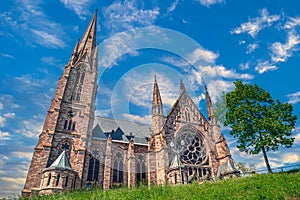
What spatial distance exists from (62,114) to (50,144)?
568 cm

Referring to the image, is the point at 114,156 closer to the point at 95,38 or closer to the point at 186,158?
the point at 186,158

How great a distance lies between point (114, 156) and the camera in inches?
1171

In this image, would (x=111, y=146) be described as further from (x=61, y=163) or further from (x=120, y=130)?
(x=61, y=163)

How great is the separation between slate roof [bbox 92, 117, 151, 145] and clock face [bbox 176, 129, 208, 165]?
21.5 feet

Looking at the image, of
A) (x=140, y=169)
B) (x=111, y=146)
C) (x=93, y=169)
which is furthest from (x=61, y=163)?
(x=140, y=169)

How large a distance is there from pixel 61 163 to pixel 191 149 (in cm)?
1982

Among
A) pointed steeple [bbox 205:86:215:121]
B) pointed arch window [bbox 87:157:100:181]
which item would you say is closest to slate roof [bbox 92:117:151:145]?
pointed arch window [bbox 87:157:100:181]

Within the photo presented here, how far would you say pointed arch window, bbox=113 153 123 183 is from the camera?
28125 millimetres

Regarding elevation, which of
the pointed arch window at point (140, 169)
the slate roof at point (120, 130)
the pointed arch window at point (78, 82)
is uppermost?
the pointed arch window at point (78, 82)

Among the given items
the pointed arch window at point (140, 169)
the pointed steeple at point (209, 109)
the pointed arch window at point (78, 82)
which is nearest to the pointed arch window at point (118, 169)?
the pointed arch window at point (140, 169)

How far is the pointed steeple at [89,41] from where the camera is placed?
4088cm

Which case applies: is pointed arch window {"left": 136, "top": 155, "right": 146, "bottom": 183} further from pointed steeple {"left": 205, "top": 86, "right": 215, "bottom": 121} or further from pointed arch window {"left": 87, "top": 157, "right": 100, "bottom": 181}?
pointed steeple {"left": 205, "top": 86, "right": 215, "bottom": 121}

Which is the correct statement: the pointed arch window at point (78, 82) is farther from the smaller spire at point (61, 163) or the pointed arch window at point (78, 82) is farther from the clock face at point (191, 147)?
the clock face at point (191, 147)

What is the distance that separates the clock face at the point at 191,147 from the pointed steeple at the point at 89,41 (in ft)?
84.0
